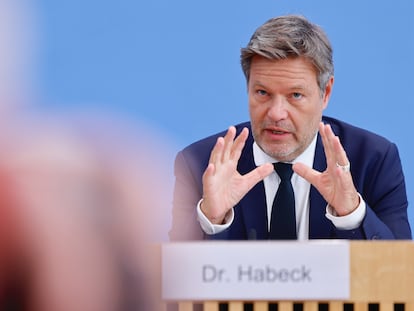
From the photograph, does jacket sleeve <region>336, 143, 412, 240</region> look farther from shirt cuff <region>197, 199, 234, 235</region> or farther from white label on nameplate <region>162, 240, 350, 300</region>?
white label on nameplate <region>162, 240, 350, 300</region>

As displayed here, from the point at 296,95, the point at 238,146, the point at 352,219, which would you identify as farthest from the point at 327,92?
the point at 352,219

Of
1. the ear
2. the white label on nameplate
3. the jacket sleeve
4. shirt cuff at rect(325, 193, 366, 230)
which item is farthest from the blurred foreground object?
the ear

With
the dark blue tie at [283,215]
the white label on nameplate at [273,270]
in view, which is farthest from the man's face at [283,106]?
the white label on nameplate at [273,270]

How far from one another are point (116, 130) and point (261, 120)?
68.4 inches

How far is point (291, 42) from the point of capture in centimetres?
222

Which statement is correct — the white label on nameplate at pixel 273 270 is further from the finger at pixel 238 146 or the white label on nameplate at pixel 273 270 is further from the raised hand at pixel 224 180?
the finger at pixel 238 146

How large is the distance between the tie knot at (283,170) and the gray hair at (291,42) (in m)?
0.29

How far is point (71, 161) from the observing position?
0.49 meters

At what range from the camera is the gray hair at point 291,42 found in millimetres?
2223

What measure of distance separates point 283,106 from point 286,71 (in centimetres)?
10

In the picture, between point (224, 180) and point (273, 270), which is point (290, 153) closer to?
point (224, 180)

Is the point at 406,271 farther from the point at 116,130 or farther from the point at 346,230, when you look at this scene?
the point at 346,230

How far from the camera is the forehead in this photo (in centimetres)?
225

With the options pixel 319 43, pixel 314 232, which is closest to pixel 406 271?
pixel 314 232
